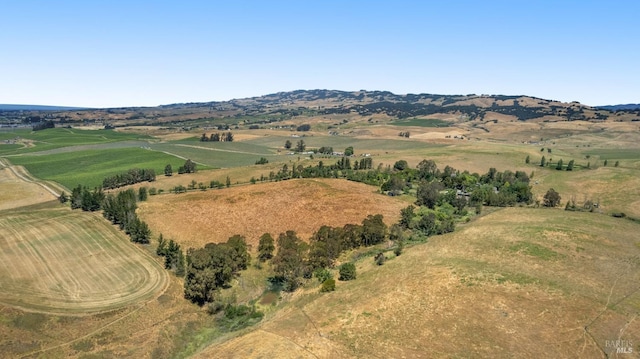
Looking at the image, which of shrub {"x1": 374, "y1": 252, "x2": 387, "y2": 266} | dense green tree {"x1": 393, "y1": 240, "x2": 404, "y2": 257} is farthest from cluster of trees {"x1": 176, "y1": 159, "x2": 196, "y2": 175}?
shrub {"x1": 374, "y1": 252, "x2": 387, "y2": 266}

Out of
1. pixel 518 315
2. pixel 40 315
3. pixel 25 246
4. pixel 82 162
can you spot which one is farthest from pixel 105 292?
pixel 82 162

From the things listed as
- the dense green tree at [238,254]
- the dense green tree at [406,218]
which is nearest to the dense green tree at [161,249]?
the dense green tree at [238,254]

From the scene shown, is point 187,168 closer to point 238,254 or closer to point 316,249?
point 238,254

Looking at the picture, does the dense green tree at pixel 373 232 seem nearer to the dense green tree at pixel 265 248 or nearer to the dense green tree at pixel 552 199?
the dense green tree at pixel 265 248

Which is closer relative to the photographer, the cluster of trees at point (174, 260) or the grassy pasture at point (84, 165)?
the cluster of trees at point (174, 260)

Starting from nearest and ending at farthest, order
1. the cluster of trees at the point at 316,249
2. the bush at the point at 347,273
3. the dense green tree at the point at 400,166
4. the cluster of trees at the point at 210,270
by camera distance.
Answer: the cluster of trees at the point at 210,270 < the bush at the point at 347,273 < the cluster of trees at the point at 316,249 < the dense green tree at the point at 400,166

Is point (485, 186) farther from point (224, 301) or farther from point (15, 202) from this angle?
point (15, 202)

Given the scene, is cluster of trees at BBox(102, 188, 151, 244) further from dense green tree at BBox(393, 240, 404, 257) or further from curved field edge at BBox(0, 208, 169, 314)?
dense green tree at BBox(393, 240, 404, 257)
